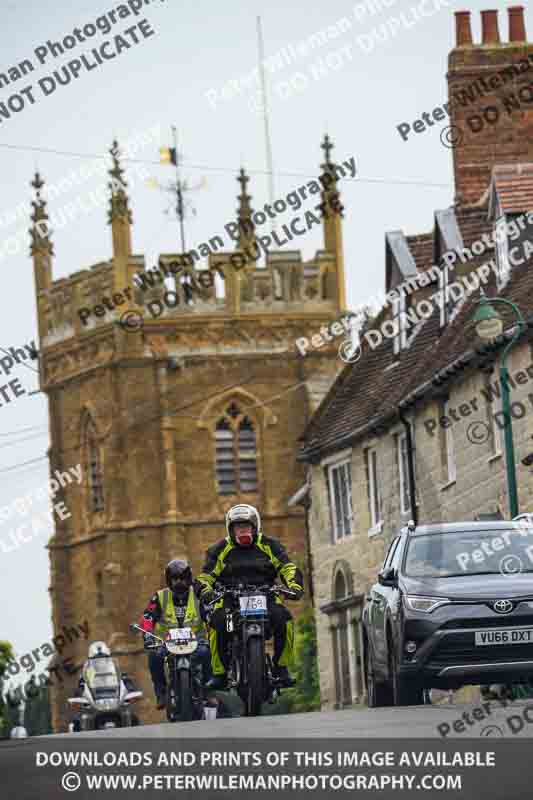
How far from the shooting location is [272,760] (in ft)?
40.0

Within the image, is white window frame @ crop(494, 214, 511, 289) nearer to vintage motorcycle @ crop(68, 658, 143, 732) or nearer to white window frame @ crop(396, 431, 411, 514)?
white window frame @ crop(396, 431, 411, 514)

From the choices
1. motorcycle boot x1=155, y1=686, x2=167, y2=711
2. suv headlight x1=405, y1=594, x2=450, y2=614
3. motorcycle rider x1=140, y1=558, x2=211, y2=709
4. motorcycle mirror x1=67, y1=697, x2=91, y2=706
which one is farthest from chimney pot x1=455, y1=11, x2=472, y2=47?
suv headlight x1=405, y1=594, x2=450, y2=614

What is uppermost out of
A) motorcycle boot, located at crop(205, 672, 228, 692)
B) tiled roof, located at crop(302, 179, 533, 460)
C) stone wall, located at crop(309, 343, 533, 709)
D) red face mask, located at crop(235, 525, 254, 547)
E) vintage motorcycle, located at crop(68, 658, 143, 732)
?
tiled roof, located at crop(302, 179, 533, 460)

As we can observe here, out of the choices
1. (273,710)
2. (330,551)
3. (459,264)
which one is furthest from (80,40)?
(273,710)

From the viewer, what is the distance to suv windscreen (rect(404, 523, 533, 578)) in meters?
18.9

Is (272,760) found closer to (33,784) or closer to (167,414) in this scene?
(33,784)

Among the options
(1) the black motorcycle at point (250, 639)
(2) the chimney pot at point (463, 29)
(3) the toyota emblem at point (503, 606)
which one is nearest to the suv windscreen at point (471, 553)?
(3) the toyota emblem at point (503, 606)

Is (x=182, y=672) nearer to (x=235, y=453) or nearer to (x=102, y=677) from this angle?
(x=102, y=677)

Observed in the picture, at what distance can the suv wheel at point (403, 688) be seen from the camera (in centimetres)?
1862

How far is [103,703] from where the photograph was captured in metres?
28.1

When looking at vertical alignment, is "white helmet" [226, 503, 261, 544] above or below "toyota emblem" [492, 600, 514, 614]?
above

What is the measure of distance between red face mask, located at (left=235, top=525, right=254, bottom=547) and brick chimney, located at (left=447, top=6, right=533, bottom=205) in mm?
25764

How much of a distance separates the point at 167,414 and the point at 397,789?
67.7 m

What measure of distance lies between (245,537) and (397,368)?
26095 mm
